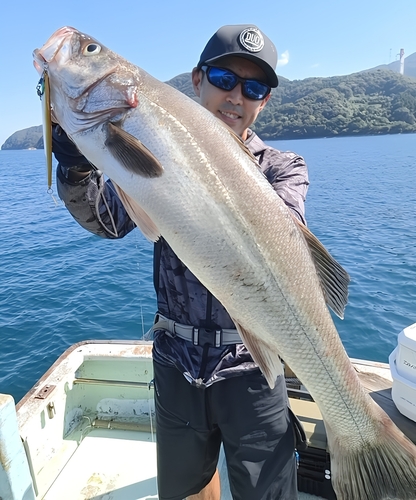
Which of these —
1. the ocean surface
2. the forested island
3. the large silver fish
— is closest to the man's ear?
the large silver fish

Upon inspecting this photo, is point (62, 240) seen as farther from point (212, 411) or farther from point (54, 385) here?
point (212, 411)

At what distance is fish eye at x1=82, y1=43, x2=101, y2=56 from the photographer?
2.24m

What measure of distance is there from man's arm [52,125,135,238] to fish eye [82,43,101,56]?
430 mm

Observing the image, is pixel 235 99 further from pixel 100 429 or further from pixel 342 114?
pixel 342 114

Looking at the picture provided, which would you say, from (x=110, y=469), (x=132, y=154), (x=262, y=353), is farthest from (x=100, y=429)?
(x=132, y=154)

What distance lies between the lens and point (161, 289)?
2756mm

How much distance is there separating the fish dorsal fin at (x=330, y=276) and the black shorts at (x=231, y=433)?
64cm

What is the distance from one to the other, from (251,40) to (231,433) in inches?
96.8

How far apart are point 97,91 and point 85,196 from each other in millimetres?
616

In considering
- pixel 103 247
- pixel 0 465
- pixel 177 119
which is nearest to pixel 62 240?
pixel 103 247

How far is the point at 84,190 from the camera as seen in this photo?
8.09 feet

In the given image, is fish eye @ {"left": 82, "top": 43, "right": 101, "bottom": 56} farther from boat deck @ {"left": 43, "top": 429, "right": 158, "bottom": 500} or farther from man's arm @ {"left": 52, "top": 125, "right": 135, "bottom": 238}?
boat deck @ {"left": 43, "top": 429, "right": 158, "bottom": 500}

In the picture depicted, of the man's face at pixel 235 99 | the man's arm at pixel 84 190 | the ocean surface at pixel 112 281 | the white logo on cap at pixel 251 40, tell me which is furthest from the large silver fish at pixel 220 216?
the ocean surface at pixel 112 281

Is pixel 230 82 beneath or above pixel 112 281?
above
